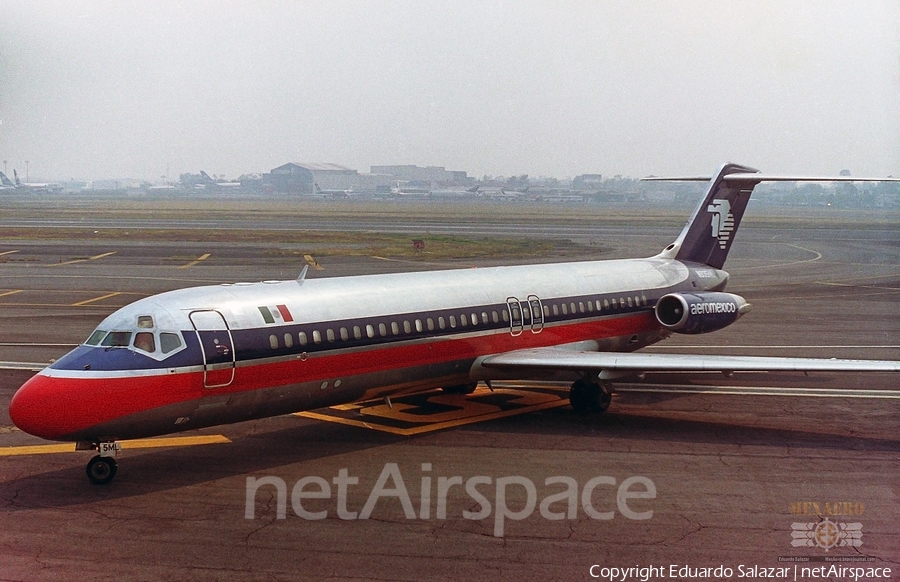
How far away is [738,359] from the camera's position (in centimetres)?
1906

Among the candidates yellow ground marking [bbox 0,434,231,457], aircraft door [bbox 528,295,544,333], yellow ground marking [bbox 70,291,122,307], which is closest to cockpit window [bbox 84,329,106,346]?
yellow ground marking [bbox 0,434,231,457]

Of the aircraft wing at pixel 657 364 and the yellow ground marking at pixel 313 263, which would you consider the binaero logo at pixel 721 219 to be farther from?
the yellow ground marking at pixel 313 263

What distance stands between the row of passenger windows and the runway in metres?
2.16

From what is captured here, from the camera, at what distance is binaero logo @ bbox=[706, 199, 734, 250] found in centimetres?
2566

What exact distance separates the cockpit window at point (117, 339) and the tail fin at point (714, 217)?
53.5 feet

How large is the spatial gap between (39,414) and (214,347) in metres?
2.84

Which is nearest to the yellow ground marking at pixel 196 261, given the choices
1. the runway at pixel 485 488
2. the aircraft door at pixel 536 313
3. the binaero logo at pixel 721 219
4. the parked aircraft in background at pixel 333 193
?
the runway at pixel 485 488

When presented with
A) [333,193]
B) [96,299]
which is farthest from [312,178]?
[96,299]

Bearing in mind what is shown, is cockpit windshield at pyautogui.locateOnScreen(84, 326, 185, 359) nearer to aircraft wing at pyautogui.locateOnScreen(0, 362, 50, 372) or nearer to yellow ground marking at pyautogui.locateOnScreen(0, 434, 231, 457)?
yellow ground marking at pyautogui.locateOnScreen(0, 434, 231, 457)

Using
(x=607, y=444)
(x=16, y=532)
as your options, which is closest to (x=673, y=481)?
(x=607, y=444)

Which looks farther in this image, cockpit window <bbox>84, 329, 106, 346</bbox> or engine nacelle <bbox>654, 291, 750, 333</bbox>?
engine nacelle <bbox>654, 291, 750, 333</bbox>

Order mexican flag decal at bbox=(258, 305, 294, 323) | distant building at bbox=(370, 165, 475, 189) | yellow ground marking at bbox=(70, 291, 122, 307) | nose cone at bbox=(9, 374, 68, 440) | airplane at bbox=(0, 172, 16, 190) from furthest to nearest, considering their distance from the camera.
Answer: distant building at bbox=(370, 165, 475, 189), airplane at bbox=(0, 172, 16, 190), yellow ground marking at bbox=(70, 291, 122, 307), mexican flag decal at bbox=(258, 305, 294, 323), nose cone at bbox=(9, 374, 68, 440)

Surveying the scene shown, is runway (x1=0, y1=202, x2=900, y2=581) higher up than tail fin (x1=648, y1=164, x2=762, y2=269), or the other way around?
tail fin (x1=648, y1=164, x2=762, y2=269)

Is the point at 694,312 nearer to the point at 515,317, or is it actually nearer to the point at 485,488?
the point at 515,317
